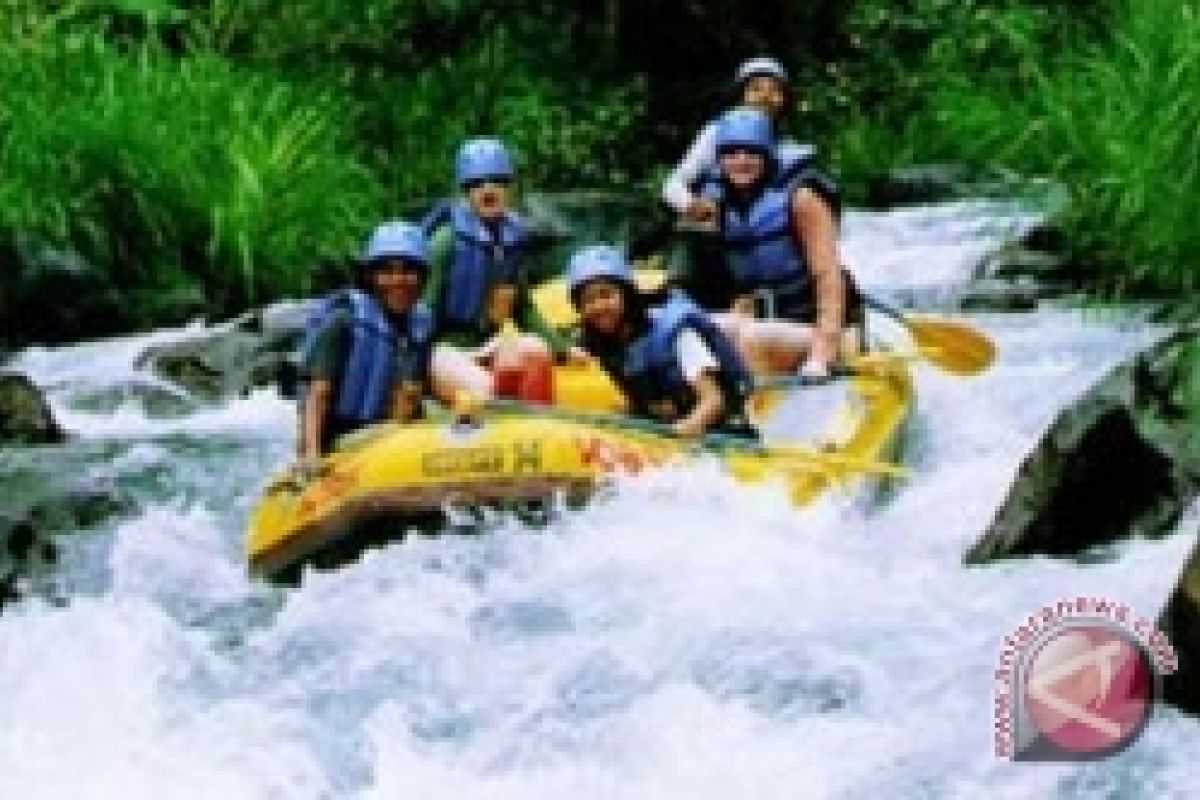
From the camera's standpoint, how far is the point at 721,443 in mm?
6887

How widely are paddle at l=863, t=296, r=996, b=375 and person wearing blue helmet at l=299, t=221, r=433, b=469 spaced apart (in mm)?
1721

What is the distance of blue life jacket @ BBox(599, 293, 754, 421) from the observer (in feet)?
23.4

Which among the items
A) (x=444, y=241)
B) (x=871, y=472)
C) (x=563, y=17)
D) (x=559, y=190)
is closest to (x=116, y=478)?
(x=444, y=241)

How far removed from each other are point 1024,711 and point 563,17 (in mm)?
11939

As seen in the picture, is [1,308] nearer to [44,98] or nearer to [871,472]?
[44,98]

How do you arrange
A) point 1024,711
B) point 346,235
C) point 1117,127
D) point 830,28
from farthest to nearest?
1. point 830,28
2. point 346,235
3. point 1117,127
4. point 1024,711

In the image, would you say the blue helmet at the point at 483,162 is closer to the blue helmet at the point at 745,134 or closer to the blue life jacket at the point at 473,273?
the blue life jacket at the point at 473,273

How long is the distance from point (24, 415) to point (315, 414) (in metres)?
2.31

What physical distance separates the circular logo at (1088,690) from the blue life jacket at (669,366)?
2.57m

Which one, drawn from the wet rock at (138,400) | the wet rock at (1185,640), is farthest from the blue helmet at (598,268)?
the wet rock at (138,400)

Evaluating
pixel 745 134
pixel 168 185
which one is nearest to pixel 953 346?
pixel 745 134

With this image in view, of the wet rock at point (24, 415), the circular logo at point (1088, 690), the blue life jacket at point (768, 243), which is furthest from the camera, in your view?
the wet rock at point (24, 415)

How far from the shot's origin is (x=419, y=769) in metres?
5.43

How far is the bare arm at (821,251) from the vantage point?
312 inches
